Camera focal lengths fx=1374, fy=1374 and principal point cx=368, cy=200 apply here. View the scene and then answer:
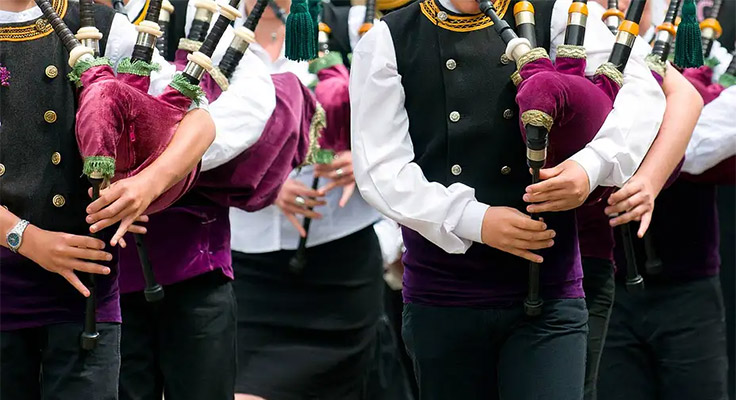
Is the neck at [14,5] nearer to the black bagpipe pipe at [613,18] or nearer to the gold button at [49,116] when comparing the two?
the gold button at [49,116]

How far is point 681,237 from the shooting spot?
14.3 ft

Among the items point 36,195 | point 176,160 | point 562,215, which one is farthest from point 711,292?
point 36,195

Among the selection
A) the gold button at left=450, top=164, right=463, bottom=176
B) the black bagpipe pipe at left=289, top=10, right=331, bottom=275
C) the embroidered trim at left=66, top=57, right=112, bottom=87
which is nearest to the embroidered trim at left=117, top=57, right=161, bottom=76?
the embroidered trim at left=66, top=57, right=112, bottom=87

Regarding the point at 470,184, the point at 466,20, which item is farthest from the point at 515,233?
the point at 466,20

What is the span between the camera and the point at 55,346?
10.8ft

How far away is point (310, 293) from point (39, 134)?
1805mm

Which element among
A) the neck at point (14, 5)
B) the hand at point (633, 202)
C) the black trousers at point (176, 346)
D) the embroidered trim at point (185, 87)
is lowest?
→ the black trousers at point (176, 346)

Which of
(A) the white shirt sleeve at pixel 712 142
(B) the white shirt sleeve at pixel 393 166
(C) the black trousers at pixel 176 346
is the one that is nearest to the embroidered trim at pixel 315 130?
(C) the black trousers at pixel 176 346

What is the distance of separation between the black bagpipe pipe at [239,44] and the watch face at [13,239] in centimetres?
72

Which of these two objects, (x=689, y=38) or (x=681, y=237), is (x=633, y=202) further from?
(x=681, y=237)

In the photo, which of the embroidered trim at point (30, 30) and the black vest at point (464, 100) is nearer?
the embroidered trim at point (30, 30)

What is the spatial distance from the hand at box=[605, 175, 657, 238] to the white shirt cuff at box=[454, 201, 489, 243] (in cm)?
38

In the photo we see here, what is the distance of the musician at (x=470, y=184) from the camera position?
3.34 m

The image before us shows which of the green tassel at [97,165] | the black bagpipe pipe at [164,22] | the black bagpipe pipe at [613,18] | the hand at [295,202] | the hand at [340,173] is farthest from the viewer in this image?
the hand at [340,173]
